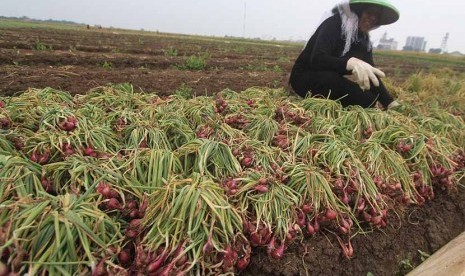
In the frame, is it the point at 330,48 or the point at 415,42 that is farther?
the point at 415,42

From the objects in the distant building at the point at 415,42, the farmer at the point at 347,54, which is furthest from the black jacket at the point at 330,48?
the distant building at the point at 415,42

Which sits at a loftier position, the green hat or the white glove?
the green hat

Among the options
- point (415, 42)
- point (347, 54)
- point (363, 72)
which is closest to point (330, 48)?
point (347, 54)

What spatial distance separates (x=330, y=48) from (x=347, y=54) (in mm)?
281

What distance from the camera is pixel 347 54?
→ 12.6ft

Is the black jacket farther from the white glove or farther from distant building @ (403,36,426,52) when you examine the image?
distant building @ (403,36,426,52)

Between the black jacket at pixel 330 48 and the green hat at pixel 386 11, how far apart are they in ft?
Answer: 0.74

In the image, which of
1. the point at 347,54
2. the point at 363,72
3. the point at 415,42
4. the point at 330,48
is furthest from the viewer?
the point at 415,42

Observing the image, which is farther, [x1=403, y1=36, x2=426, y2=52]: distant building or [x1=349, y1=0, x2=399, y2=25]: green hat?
[x1=403, y1=36, x2=426, y2=52]: distant building

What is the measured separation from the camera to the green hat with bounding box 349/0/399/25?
11.3 feet

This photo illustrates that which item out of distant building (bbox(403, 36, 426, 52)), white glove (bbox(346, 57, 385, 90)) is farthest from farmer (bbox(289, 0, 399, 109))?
distant building (bbox(403, 36, 426, 52))

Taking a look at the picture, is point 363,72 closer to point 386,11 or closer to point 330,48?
point 330,48

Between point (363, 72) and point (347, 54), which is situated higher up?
point (347, 54)

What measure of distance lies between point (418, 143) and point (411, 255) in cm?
96
